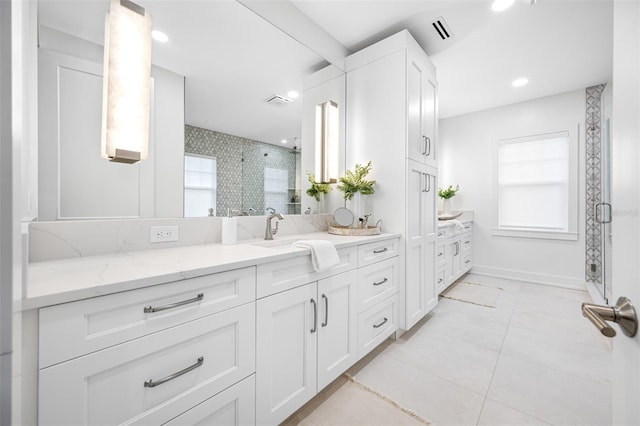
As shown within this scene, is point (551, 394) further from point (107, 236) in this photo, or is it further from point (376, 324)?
point (107, 236)

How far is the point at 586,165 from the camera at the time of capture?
11.1ft

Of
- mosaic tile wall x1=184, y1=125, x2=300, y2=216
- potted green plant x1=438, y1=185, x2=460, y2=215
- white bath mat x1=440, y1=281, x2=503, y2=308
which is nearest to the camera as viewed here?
mosaic tile wall x1=184, y1=125, x2=300, y2=216

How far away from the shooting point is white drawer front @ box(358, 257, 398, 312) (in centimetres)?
175

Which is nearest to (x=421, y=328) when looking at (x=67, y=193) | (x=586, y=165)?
(x=67, y=193)

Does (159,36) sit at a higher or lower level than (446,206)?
higher

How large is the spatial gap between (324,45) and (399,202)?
150 cm

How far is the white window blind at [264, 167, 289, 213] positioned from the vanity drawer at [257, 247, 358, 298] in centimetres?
74

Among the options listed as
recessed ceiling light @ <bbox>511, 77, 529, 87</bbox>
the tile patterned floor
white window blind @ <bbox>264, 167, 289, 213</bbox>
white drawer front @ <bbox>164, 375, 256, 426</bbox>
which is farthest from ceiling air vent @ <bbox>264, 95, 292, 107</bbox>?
recessed ceiling light @ <bbox>511, 77, 529, 87</bbox>

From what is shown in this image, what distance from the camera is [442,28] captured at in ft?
7.31

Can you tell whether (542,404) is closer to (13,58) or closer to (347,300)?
(347,300)

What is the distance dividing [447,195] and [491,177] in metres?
0.69

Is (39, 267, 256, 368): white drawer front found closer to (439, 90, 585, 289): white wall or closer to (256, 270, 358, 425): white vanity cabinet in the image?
(256, 270, 358, 425): white vanity cabinet

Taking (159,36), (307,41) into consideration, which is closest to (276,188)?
(159,36)

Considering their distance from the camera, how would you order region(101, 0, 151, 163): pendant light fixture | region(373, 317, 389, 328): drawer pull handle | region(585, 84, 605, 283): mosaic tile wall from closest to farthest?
1. region(101, 0, 151, 163): pendant light fixture
2. region(373, 317, 389, 328): drawer pull handle
3. region(585, 84, 605, 283): mosaic tile wall
